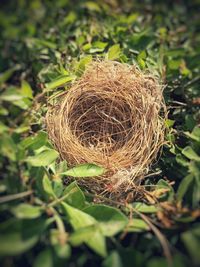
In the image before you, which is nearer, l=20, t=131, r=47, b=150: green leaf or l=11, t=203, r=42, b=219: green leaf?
l=11, t=203, r=42, b=219: green leaf

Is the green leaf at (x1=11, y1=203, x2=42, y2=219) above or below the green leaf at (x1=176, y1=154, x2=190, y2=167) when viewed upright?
above

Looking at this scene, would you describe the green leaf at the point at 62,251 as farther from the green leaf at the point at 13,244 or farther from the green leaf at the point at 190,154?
the green leaf at the point at 190,154

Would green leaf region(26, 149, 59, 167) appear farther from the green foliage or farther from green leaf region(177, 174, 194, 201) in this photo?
green leaf region(177, 174, 194, 201)

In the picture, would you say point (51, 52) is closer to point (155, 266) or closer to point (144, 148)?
point (144, 148)

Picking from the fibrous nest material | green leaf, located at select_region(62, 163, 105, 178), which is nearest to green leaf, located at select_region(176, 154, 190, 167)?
the fibrous nest material

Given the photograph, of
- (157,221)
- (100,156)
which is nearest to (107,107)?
A: (100,156)

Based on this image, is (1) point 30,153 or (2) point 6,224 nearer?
(2) point 6,224
